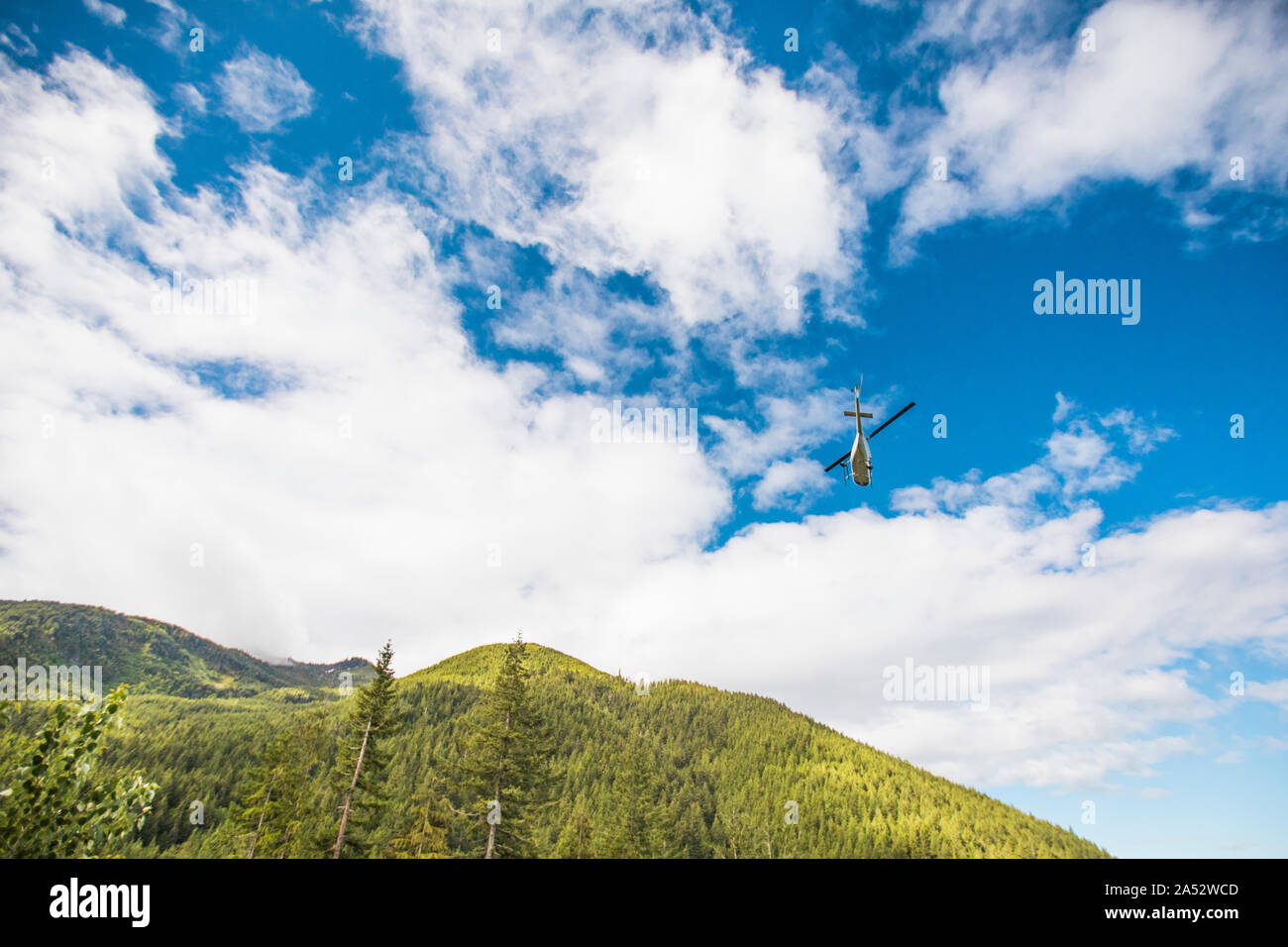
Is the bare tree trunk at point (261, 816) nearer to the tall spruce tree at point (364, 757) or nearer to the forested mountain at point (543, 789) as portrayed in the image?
the forested mountain at point (543, 789)

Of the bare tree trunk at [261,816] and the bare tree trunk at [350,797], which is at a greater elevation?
the bare tree trunk at [350,797]

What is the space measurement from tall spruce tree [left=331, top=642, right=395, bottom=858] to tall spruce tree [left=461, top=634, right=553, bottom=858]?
5.73 m

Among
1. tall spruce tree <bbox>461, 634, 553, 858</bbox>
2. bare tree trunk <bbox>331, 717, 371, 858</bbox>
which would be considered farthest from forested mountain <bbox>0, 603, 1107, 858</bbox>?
bare tree trunk <bbox>331, 717, 371, 858</bbox>

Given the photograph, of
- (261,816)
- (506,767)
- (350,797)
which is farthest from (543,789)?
(261,816)

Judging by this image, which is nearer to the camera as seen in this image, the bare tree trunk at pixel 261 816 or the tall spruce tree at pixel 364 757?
the tall spruce tree at pixel 364 757

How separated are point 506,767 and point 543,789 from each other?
12.2 m

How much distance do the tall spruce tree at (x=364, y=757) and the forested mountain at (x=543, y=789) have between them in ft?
0.66

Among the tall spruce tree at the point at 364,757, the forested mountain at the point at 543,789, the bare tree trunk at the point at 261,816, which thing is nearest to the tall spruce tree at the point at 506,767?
the forested mountain at the point at 543,789

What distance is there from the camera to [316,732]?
54156 mm

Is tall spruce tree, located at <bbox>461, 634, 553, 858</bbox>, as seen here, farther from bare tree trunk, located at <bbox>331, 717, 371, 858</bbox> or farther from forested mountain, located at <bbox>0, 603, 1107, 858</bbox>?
bare tree trunk, located at <bbox>331, 717, 371, 858</bbox>

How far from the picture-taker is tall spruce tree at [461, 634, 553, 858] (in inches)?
1481

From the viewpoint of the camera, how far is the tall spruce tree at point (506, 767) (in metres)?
37.6
